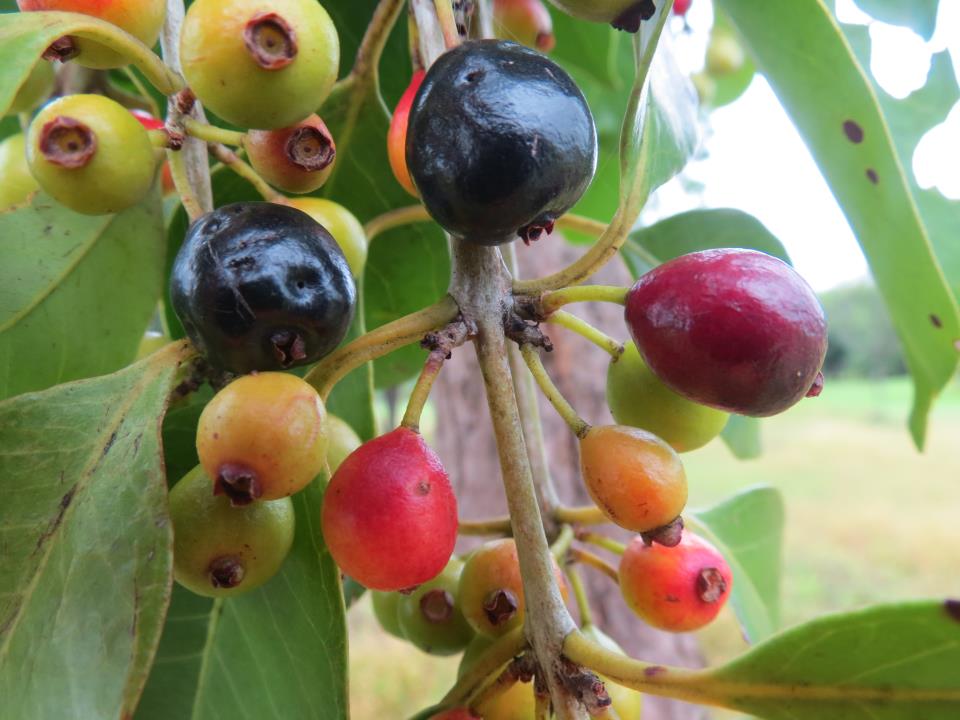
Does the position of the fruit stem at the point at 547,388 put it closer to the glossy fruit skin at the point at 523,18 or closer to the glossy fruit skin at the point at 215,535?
the glossy fruit skin at the point at 215,535

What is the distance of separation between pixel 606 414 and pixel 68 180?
7.07ft

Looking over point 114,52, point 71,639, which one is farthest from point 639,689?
point 114,52

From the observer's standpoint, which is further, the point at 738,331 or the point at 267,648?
the point at 267,648

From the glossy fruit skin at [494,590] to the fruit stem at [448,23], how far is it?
1.79 feet

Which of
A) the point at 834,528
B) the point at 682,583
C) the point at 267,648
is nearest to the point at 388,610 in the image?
the point at 267,648

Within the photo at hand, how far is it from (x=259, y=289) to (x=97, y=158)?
0.23 metres

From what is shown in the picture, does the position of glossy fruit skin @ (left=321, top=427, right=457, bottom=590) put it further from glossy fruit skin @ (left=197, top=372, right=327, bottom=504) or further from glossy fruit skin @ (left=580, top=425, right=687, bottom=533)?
glossy fruit skin @ (left=580, top=425, right=687, bottom=533)

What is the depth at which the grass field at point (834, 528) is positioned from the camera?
624 centimetres

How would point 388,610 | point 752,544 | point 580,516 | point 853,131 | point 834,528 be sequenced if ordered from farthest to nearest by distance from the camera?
Answer: point 834,528 < point 752,544 < point 388,610 < point 580,516 < point 853,131

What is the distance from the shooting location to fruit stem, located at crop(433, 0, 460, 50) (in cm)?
84

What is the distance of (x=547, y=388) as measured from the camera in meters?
0.88

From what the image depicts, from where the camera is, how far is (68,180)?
2.77 feet

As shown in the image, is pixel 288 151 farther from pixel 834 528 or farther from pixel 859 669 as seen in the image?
pixel 834 528

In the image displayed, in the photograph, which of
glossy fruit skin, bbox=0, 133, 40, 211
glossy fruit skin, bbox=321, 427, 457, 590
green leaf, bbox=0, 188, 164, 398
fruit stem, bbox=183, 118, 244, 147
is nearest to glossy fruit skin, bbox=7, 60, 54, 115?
glossy fruit skin, bbox=0, 133, 40, 211
